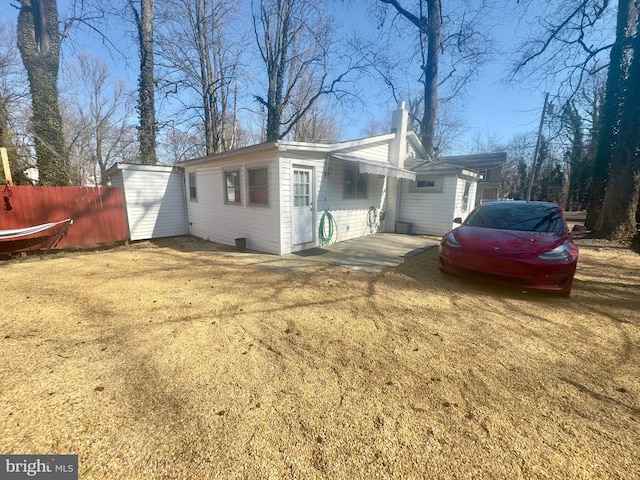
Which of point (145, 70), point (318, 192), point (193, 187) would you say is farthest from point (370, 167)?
point (145, 70)

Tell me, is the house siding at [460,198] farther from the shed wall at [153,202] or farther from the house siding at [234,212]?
the shed wall at [153,202]

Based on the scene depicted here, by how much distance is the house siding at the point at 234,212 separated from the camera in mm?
6703

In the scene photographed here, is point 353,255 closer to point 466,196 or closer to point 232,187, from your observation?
point 232,187

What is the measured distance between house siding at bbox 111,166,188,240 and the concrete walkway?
14.5 feet

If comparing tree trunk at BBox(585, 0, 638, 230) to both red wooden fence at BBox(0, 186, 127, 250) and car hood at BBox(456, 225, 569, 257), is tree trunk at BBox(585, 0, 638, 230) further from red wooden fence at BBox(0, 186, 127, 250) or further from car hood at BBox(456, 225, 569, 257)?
red wooden fence at BBox(0, 186, 127, 250)

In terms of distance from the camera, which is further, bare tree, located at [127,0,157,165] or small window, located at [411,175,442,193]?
bare tree, located at [127,0,157,165]

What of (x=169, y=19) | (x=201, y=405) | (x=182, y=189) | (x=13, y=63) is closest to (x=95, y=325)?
(x=201, y=405)

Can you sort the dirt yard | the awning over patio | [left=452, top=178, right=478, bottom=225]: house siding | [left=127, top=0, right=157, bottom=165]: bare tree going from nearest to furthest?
the dirt yard → the awning over patio → [left=452, top=178, right=478, bottom=225]: house siding → [left=127, top=0, right=157, bottom=165]: bare tree

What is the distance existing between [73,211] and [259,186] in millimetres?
5443

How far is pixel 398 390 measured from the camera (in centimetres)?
210

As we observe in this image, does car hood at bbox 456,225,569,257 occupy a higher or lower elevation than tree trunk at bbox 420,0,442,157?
lower

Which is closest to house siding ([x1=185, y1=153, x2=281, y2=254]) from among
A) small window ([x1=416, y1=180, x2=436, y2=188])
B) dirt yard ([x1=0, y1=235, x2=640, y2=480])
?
dirt yard ([x1=0, y1=235, x2=640, y2=480])

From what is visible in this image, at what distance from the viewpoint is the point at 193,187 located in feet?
32.5

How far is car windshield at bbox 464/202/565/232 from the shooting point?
4633 mm
